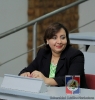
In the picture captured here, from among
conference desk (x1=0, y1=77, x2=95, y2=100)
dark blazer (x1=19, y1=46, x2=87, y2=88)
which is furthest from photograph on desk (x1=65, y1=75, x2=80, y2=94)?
dark blazer (x1=19, y1=46, x2=87, y2=88)

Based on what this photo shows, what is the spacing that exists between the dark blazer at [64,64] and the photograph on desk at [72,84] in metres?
0.36

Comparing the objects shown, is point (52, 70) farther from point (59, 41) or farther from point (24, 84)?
point (24, 84)

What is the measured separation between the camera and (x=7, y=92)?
75.8 inches

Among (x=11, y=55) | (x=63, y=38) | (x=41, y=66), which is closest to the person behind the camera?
(x=63, y=38)

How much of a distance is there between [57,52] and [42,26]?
255cm

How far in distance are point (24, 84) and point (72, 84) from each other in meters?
0.26

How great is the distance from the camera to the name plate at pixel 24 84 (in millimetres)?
1875

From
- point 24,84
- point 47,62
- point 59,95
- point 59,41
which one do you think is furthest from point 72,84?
point 47,62

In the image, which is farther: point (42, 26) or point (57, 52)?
point (42, 26)

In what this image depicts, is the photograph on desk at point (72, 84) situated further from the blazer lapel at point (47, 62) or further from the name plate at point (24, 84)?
the blazer lapel at point (47, 62)

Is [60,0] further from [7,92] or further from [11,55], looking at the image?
[7,92]

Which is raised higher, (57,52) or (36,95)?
(57,52)

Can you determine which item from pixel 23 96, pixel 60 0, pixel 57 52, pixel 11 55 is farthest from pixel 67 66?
pixel 60 0

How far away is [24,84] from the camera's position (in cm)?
192
